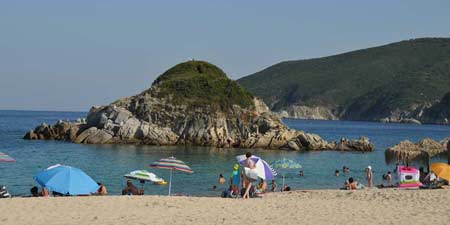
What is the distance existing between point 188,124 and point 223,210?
177 feet

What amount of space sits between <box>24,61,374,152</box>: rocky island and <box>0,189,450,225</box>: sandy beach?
46.9m

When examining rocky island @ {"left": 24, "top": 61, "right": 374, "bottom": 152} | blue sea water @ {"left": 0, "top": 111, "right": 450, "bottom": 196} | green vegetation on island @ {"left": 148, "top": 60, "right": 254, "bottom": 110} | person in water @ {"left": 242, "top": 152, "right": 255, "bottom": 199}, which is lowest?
blue sea water @ {"left": 0, "top": 111, "right": 450, "bottom": 196}

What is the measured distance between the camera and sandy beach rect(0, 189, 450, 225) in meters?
17.2

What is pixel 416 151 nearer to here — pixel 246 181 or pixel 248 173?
pixel 246 181

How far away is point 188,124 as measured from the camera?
72812 mm

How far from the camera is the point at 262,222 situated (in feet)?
55.7

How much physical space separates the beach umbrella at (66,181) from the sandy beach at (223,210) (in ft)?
4.24

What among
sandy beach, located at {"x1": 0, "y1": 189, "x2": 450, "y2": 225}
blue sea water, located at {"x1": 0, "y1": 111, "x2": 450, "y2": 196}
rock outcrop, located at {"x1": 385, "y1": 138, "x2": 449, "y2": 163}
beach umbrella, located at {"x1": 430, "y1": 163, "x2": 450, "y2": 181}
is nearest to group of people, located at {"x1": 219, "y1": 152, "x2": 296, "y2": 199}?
sandy beach, located at {"x1": 0, "y1": 189, "x2": 450, "y2": 225}

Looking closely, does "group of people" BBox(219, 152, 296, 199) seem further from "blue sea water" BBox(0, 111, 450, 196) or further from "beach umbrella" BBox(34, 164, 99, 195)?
"blue sea water" BBox(0, 111, 450, 196)

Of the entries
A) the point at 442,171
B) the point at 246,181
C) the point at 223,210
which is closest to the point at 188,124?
the point at 442,171

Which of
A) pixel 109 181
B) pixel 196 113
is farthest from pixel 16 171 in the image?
pixel 196 113

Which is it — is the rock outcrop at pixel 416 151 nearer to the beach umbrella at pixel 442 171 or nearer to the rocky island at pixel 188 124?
the beach umbrella at pixel 442 171

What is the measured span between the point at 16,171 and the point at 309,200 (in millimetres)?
21306

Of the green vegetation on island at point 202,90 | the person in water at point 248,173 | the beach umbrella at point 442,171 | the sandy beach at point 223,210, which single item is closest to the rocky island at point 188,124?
the green vegetation on island at point 202,90
